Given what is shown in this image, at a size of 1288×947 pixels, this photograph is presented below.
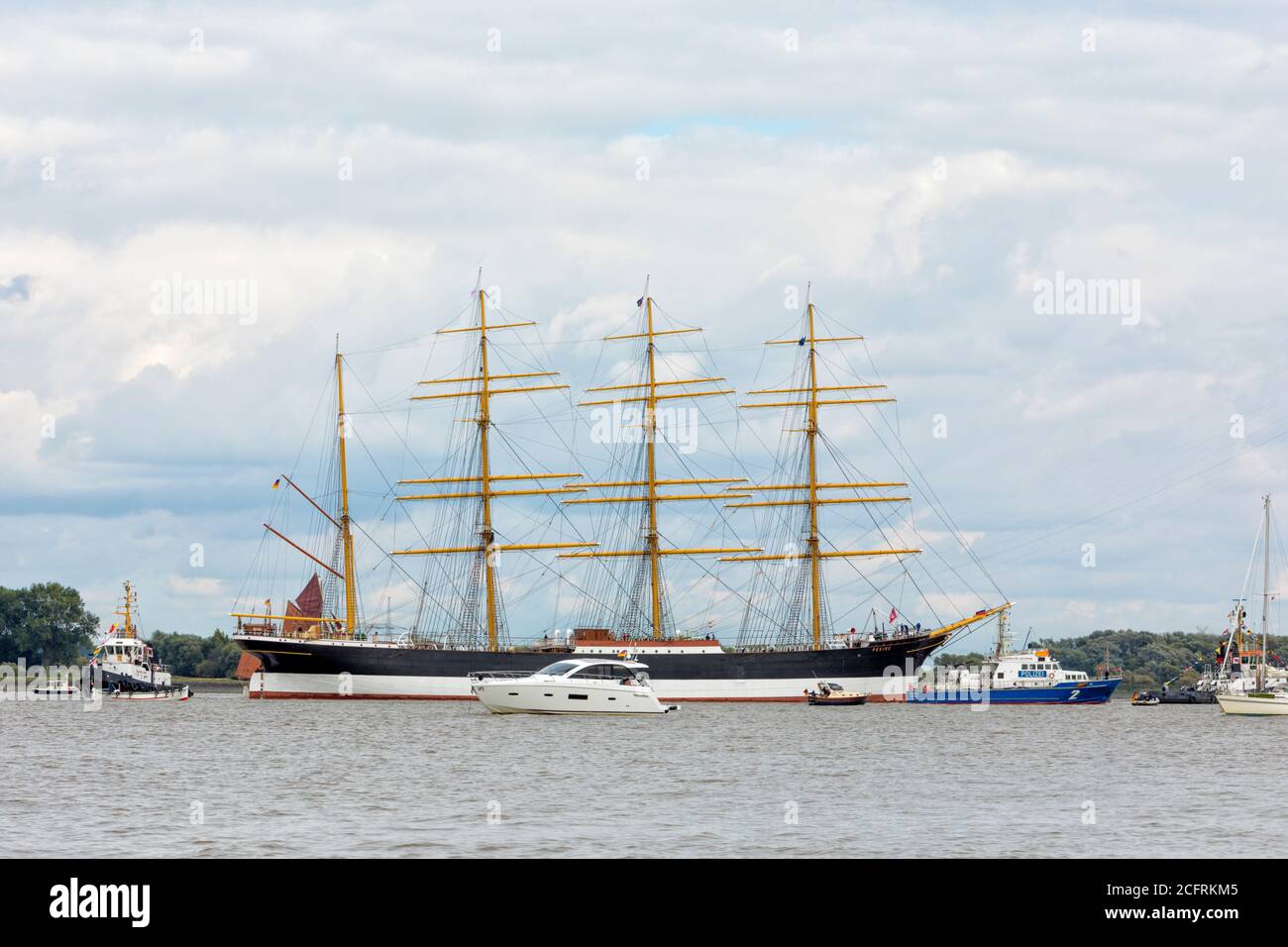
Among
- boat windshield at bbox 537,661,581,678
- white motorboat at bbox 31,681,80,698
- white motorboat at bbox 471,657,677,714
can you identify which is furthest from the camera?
white motorboat at bbox 31,681,80,698

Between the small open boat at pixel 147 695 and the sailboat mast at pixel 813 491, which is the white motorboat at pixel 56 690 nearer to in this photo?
the small open boat at pixel 147 695

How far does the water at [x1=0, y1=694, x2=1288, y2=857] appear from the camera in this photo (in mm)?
38719

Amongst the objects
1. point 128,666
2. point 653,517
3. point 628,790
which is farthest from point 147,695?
point 628,790

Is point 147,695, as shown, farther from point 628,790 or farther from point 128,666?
point 628,790

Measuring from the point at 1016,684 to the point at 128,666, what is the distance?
91261mm

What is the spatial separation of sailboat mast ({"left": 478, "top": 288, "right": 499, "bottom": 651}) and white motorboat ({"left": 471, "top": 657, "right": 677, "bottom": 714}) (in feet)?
182

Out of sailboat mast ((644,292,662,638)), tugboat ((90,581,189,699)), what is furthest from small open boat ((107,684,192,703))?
sailboat mast ((644,292,662,638))

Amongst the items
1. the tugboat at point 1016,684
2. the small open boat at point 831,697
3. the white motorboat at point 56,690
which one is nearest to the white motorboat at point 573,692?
the small open boat at point 831,697

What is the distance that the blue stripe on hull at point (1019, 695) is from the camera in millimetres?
162375

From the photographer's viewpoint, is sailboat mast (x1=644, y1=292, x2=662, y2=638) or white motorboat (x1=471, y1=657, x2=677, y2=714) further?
sailboat mast (x1=644, y1=292, x2=662, y2=638)

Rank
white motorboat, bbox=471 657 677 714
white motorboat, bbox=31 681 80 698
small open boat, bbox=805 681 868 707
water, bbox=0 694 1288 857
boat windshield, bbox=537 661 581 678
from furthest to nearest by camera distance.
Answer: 1. white motorboat, bbox=31 681 80 698
2. small open boat, bbox=805 681 868 707
3. boat windshield, bbox=537 661 581 678
4. white motorboat, bbox=471 657 677 714
5. water, bbox=0 694 1288 857

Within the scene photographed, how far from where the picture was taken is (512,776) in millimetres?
56031

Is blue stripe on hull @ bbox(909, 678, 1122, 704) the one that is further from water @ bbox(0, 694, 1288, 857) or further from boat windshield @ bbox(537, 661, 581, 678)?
water @ bbox(0, 694, 1288, 857)
